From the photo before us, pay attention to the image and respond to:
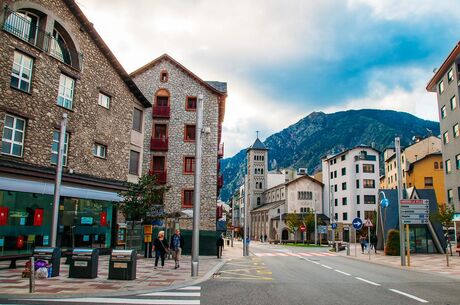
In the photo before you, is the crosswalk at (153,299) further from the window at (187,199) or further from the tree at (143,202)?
the window at (187,199)

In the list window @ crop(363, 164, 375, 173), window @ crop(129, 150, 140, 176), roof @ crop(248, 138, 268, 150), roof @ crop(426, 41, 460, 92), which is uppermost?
roof @ crop(248, 138, 268, 150)

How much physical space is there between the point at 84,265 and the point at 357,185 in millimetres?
70483

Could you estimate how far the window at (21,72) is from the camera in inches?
774

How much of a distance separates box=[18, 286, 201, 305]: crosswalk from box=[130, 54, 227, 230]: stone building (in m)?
24.6

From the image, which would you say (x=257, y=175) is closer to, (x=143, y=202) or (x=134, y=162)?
(x=134, y=162)

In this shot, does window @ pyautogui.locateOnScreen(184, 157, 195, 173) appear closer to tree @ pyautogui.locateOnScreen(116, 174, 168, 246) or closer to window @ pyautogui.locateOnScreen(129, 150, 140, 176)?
window @ pyautogui.locateOnScreen(129, 150, 140, 176)

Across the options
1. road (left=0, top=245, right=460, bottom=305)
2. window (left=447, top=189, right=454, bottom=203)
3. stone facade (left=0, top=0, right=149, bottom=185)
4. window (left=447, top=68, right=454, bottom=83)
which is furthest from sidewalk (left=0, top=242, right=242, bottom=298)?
window (left=447, top=68, right=454, bottom=83)

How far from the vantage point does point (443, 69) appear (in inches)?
1679

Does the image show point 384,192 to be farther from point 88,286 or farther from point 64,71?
point 88,286

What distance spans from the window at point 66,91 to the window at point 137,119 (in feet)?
24.2

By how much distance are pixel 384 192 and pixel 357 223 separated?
37.5ft

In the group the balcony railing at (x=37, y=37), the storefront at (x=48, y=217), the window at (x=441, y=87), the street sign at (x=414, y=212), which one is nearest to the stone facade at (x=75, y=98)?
the balcony railing at (x=37, y=37)

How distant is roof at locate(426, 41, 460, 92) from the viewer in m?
37.9

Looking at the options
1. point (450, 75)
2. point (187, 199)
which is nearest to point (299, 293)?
point (187, 199)
